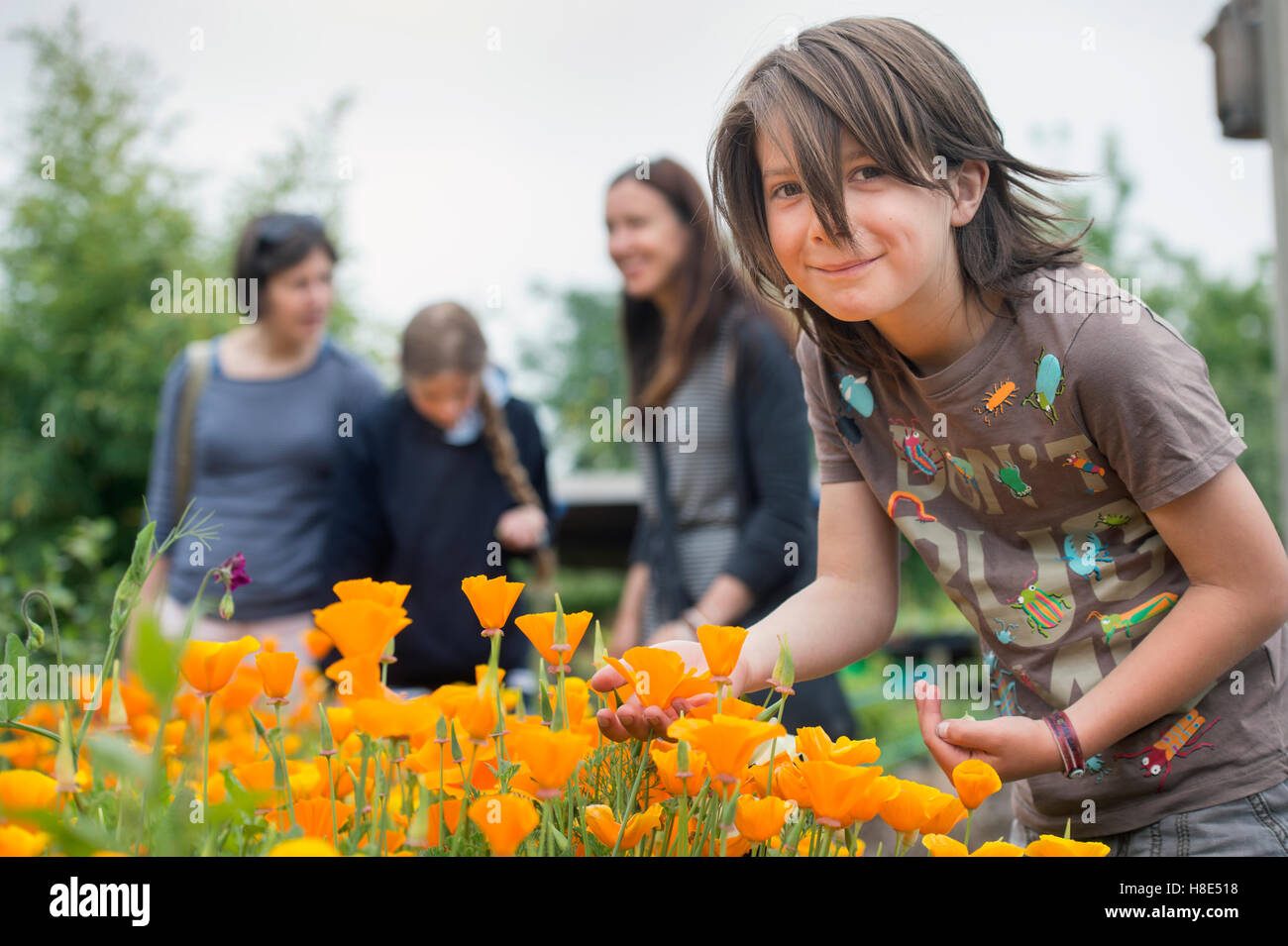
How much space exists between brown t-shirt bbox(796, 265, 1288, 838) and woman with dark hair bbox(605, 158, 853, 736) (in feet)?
2.68

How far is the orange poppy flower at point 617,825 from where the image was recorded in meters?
0.66

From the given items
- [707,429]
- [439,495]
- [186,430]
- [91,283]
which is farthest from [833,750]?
[91,283]

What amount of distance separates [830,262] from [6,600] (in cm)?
260

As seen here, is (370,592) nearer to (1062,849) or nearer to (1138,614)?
(1062,849)

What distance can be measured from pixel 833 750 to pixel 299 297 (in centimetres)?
245

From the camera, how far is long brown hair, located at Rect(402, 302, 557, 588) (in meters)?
2.67

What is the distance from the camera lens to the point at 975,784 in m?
0.72

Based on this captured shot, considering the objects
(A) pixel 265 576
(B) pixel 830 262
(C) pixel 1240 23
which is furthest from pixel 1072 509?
(A) pixel 265 576

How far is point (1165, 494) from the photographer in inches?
38.5

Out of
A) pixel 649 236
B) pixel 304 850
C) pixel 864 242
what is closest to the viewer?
pixel 304 850

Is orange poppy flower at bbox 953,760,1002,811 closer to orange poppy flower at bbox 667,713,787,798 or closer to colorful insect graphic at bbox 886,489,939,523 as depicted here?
orange poppy flower at bbox 667,713,787,798

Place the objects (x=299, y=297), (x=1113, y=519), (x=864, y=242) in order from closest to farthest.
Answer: (x=864, y=242)
(x=1113, y=519)
(x=299, y=297)

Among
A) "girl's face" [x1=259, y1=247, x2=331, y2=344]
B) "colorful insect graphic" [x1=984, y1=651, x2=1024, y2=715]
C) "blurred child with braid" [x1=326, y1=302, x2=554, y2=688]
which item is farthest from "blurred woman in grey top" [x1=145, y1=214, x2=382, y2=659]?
"colorful insect graphic" [x1=984, y1=651, x2=1024, y2=715]
